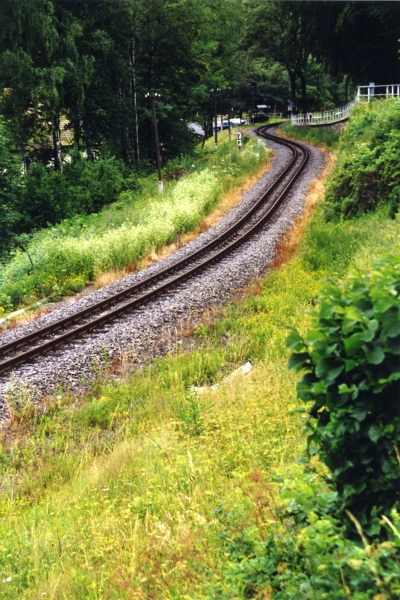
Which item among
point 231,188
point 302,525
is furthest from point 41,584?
point 231,188

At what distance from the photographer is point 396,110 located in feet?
60.6

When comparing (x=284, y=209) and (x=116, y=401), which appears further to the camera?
(x=284, y=209)

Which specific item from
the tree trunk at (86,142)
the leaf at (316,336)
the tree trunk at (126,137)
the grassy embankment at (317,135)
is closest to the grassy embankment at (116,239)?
the tree trunk at (86,142)

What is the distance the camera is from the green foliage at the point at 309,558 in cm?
278

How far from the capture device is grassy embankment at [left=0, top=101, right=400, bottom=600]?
4309 millimetres

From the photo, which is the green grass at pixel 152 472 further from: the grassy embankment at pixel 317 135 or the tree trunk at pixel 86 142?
the tree trunk at pixel 86 142

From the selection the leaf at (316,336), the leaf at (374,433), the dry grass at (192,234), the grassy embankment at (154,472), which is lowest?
the dry grass at (192,234)

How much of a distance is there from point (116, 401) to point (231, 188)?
21496mm

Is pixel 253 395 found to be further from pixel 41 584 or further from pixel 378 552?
pixel 378 552

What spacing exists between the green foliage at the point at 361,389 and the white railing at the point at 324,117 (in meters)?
41.0

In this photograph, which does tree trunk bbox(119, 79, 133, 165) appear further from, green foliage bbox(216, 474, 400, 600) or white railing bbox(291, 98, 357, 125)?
green foliage bbox(216, 474, 400, 600)

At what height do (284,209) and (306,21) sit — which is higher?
(306,21)

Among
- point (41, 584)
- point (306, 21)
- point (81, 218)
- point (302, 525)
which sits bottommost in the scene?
point (81, 218)

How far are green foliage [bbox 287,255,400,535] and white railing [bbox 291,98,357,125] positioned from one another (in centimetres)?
4101
